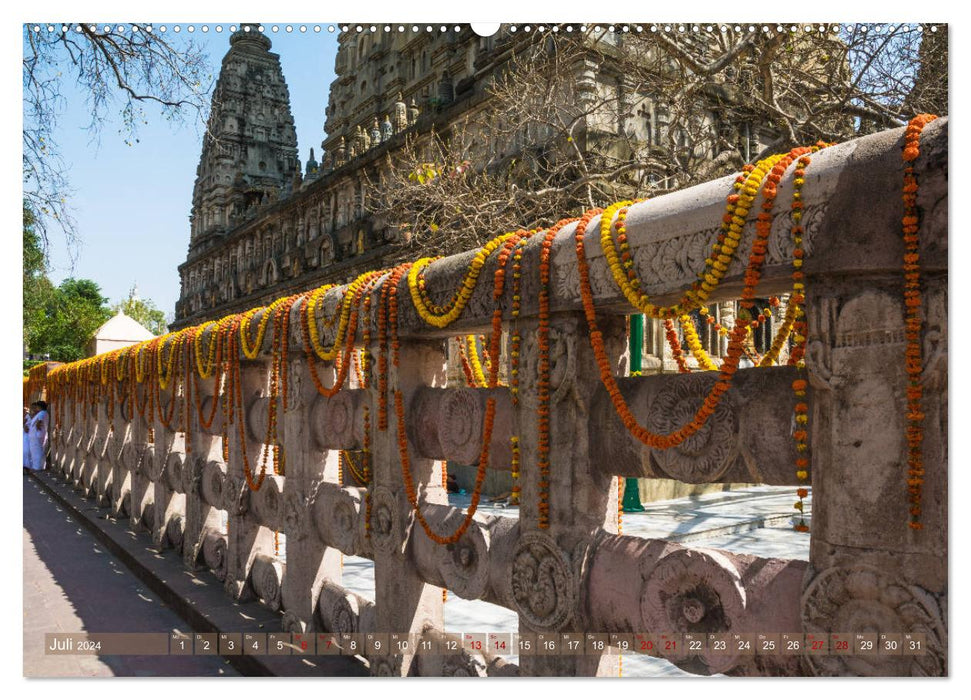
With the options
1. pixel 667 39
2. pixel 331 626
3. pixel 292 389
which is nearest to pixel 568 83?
pixel 667 39

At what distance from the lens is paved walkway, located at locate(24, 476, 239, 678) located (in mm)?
3523

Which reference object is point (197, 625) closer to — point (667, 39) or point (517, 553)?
point (517, 553)

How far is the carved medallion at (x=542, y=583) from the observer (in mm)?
3252

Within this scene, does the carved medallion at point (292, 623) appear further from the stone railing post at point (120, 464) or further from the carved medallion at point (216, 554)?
the stone railing post at point (120, 464)

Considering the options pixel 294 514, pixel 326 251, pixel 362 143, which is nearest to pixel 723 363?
pixel 294 514

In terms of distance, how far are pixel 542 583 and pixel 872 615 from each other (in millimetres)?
1469

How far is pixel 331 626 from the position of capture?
5.14 m

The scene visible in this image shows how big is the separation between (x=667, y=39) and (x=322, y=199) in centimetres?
1840

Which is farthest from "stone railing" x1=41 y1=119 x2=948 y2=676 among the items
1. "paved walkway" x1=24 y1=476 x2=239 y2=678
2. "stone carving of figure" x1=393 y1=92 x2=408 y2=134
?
"stone carving of figure" x1=393 y1=92 x2=408 y2=134

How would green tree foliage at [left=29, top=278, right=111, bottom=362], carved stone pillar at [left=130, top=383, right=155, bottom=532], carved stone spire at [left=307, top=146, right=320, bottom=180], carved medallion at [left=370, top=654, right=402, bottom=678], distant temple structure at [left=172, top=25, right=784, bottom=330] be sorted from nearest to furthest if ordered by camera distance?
1. carved medallion at [left=370, top=654, right=402, bottom=678]
2. carved stone pillar at [left=130, top=383, right=155, bottom=532]
3. green tree foliage at [left=29, top=278, right=111, bottom=362]
4. distant temple structure at [left=172, top=25, right=784, bottom=330]
5. carved stone spire at [left=307, top=146, right=320, bottom=180]

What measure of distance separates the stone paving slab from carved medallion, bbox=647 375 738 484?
2632mm

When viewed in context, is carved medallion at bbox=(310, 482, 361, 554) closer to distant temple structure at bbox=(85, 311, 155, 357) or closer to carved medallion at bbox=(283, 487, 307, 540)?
carved medallion at bbox=(283, 487, 307, 540)

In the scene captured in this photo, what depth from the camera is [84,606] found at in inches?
255

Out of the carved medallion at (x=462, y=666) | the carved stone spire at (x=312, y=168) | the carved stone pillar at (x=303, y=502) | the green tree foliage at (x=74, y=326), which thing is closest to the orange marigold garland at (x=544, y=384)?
the carved medallion at (x=462, y=666)
